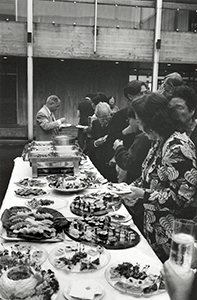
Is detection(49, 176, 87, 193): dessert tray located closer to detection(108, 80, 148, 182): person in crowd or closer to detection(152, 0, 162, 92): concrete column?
detection(108, 80, 148, 182): person in crowd

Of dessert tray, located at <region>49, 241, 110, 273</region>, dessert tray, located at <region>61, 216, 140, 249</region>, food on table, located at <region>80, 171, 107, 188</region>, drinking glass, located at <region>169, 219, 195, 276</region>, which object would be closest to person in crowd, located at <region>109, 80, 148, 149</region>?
food on table, located at <region>80, 171, 107, 188</region>

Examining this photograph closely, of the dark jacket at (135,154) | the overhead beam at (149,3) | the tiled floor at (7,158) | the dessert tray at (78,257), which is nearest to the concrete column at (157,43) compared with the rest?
the overhead beam at (149,3)

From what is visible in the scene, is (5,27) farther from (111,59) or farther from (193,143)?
(193,143)

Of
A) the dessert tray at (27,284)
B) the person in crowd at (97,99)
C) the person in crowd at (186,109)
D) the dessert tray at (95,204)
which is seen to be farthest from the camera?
the person in crowd at (97,99)

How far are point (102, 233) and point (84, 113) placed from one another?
2.36 m

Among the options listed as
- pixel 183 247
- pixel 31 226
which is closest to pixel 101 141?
pixel 31 226

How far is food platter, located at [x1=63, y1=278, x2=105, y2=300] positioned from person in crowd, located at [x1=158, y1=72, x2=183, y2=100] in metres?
1.15

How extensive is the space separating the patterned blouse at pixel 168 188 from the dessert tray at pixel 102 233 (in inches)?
7.0

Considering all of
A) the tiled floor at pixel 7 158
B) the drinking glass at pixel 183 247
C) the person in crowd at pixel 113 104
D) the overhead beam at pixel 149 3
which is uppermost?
the overhead beam at pixel 149 3

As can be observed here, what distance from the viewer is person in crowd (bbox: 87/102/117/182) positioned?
11.7 feet

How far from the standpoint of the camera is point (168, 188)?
1.67m

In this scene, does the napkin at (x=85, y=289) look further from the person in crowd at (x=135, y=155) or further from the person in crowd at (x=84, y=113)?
the person in crowd at (x=84, y=113)

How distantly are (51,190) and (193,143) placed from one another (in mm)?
1176

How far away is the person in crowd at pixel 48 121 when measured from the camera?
3.86 m
